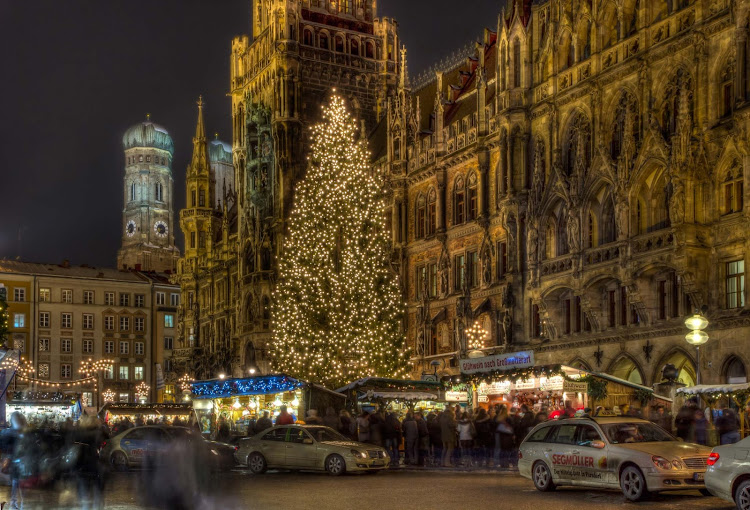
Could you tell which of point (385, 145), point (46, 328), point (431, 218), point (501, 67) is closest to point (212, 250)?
point (46, 328)

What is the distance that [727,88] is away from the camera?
34.9m

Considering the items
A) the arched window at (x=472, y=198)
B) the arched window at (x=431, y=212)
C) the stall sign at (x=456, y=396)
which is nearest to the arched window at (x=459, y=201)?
the arched window at (x=472, y=198)

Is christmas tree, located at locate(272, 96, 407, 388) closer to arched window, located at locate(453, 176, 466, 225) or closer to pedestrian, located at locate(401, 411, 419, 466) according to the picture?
arched window, located at locate(453, 176, 466, 225)

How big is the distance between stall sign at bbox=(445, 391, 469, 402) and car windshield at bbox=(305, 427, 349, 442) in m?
10.2

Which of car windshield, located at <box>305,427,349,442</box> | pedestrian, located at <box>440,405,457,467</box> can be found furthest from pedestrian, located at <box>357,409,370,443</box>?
car windshield, located at <box>305,427,349,442</box>

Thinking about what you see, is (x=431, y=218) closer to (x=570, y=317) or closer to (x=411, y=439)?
(x=570, y=317)

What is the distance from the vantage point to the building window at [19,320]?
92.8 m

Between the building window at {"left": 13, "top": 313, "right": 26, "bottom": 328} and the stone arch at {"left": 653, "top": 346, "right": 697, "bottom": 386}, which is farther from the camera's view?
the building window at {"left": 13, "top": 313, "right": 26, "bottom": 328}

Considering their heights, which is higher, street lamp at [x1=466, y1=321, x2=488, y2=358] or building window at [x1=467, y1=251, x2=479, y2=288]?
building window at [x1=467, y1=251, x2=479, y2=288]

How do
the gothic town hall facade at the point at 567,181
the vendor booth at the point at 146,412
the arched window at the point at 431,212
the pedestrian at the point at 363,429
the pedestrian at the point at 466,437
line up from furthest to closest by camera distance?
the arched window at the point at 431,212 < the vendor booth at the point at 146,412 < the gothic town hall facade at the point at 567,181 < the pedestrian at the point at 363,429 < the pedestrian at the point at 466,437

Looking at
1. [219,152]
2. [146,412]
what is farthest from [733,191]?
[219,152]

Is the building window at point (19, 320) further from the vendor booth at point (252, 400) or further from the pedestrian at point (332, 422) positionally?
the pedestrian at point (332, 422)

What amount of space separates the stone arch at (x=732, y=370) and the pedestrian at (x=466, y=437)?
9.54 m

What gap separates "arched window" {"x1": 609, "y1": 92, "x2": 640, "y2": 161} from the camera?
38344 mm
